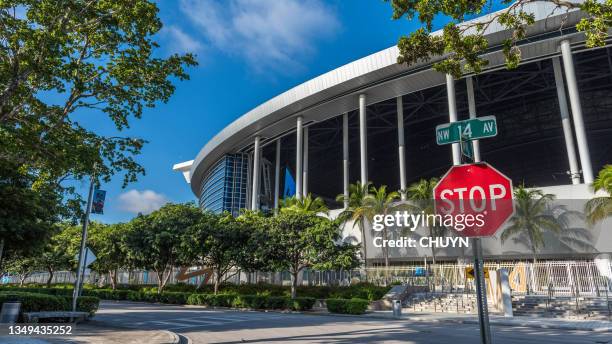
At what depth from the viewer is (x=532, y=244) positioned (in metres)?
36.1

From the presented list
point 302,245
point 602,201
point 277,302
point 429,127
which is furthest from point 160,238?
point 429,127

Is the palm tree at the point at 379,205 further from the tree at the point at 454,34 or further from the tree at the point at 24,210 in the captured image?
the tree at the point at 454,34

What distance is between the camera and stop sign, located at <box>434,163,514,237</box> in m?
3.83

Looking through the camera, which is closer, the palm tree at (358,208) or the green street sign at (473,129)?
the green street sign at (473,129)

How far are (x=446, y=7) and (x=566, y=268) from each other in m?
22.4

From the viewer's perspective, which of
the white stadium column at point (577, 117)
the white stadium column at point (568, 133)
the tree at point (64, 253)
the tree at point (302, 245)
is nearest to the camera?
the tree at point (302, 245)

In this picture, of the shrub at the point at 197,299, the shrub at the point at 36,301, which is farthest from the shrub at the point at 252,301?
the shrub at the point at 36,301

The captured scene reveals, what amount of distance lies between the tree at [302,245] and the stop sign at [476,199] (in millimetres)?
27298

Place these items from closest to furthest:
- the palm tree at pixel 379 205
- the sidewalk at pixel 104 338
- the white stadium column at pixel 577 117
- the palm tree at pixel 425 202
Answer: the sidewalk at pixel 104 338 < the white stadium column at pixel 577 117 < the palm tree at pixel 425 202 < the palm tree at pixel 379 205

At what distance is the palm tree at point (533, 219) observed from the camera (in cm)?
3634

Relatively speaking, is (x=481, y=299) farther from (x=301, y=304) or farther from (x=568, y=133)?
(x=568, y=133)

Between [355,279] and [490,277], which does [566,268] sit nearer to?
[490,277]

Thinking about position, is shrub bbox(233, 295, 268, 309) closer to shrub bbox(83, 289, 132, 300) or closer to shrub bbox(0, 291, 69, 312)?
shrub bbox(0, 291, 69, 312)

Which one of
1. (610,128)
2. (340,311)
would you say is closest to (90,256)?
(340,311)
